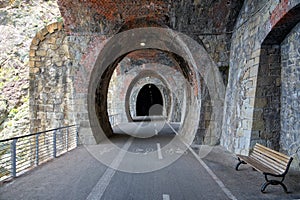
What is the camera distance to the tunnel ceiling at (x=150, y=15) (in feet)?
32.9

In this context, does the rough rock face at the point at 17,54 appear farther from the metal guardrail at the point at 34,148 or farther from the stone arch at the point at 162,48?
the metal guardrail at the point at 34,148

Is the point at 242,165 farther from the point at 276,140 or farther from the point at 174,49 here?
the point at 174,49

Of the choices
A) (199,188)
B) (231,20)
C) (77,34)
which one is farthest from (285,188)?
(77,34)

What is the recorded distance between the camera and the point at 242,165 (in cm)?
751

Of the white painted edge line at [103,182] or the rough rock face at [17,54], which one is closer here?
the white painted edge line at [103,182]

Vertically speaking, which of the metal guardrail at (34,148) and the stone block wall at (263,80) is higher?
the stone block wall at (263,80)

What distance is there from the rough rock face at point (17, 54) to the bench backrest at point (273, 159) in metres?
14.6

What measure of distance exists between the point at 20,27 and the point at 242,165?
20300 millimetres

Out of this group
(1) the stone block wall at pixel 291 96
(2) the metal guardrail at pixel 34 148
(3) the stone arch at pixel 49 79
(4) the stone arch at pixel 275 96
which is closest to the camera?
(2) the metal guardrail at pixel 34 148

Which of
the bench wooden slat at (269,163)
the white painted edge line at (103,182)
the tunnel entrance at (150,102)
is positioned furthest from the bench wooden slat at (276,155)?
the tunnel entrance at (150,102)

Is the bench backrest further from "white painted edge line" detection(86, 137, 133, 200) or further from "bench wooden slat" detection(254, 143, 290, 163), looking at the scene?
"white painted edge line" detection(86, 137, 133, 200)

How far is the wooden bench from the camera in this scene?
5098mm

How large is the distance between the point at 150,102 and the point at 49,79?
3678 cm

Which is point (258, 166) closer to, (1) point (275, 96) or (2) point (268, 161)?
(2) point (268, 161)
